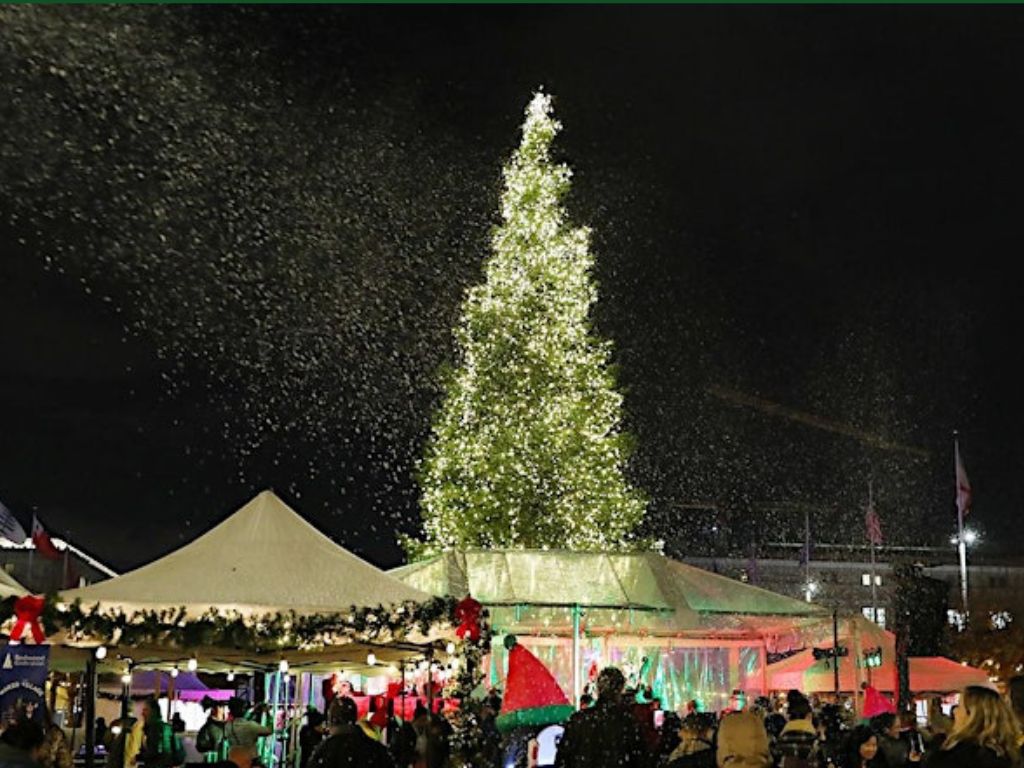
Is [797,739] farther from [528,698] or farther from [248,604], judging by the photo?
[248,604]

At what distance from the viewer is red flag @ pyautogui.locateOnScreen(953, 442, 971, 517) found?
43.5 metres

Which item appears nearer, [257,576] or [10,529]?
[257,576]

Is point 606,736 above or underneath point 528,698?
underneath

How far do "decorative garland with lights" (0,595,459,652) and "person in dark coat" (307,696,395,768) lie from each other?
5.29 metres

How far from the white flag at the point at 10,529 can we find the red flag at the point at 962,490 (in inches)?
1137

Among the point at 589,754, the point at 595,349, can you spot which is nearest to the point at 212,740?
the point at 589,754

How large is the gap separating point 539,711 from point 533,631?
7456mm

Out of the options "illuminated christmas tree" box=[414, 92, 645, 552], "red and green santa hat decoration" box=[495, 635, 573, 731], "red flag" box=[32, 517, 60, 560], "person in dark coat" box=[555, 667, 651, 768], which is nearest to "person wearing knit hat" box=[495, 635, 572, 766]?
"red and green santa hat decoration" box=[495, 635, 573, 731]

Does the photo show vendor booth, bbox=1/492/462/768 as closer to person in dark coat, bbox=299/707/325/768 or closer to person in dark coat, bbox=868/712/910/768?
person in dark coat, bbox=299/707/325/768

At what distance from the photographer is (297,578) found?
44.3 ft

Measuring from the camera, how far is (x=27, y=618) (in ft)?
41.5

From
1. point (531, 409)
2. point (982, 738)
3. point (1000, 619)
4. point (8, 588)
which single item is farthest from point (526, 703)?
point (1000, 619)

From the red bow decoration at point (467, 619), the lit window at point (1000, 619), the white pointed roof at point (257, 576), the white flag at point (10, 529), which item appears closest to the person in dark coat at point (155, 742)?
the white pointed roof at point (257, 576)

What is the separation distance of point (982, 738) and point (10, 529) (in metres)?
36.0
